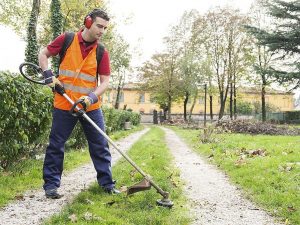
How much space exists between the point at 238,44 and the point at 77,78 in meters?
39.1

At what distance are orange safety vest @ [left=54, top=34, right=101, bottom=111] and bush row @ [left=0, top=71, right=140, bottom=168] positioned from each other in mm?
1332

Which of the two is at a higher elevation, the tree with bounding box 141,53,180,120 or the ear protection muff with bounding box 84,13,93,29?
the tree with bounding box 141,53,180,120

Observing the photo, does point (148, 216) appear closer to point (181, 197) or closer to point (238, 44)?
point (181, 197)

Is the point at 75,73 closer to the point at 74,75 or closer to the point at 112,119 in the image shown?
the point at 74,75

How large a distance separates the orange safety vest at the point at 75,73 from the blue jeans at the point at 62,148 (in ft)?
0.65

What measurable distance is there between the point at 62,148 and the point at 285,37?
23749 millimetres

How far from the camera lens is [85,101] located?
195 inches

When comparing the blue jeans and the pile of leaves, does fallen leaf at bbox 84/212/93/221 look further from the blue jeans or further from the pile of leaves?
the pile of leaves

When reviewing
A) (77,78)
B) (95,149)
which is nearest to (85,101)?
(77,78)

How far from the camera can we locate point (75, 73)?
5172mm

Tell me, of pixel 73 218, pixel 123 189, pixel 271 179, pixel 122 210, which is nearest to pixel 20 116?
pixel 123 189

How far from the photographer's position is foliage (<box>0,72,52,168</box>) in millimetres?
6314

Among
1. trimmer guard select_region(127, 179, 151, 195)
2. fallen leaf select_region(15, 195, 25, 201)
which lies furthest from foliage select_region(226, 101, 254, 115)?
fallen leaf select_region(15, 195, 25, 201)

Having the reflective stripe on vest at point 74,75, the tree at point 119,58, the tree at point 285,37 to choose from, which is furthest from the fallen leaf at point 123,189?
the tree at point 119,58
